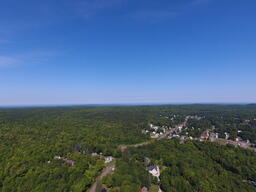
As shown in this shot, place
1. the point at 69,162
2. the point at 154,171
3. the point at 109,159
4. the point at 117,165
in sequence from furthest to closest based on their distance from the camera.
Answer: the point at 109,159
the point at 69,162
the point at 117,165
the point at 154,171

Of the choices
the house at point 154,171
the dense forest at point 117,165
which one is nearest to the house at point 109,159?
the dense forest at point 117,165

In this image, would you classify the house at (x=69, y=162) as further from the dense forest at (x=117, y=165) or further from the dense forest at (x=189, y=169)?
the dense forest at (x=189, y=169)

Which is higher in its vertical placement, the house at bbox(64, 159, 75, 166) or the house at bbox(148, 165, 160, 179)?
the house at bbox(64, 159, 75, 166)

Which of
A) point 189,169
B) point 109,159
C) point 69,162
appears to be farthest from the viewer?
point 109,159

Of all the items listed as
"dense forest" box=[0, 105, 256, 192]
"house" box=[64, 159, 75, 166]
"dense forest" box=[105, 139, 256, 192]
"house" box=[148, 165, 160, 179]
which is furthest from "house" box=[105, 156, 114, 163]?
"house" box=[148, 165, 160, 179]

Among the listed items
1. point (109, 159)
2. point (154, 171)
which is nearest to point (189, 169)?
point (154, 171)

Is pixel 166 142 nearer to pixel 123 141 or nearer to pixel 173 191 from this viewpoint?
pixel 123 141

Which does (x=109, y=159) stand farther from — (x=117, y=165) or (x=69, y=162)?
(x=69, y=162)

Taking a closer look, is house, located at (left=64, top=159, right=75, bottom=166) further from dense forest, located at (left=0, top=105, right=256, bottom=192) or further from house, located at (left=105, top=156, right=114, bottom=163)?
house, located at (left=105, top=156, right=114, bottom=163)

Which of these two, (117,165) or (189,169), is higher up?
(189,169)

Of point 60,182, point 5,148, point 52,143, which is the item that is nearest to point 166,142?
point 60,182

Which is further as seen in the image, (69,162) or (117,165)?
(69,162)
